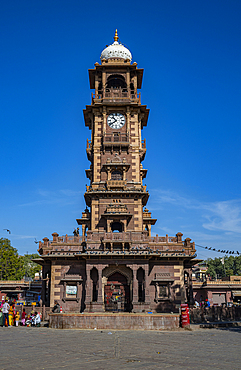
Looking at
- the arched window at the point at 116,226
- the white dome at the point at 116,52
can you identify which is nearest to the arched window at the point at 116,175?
the arched window at the point at 116,226

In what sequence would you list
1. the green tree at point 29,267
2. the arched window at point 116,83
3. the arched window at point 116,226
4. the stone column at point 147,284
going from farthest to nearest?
the green tree at point 29,267
the arched window at point 116,83
the arched window at point 116,226
the stone column at point 147,284

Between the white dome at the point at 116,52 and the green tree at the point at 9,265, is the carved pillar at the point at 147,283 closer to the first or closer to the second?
the white dome at the point at 116,52

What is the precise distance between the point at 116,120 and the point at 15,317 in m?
28.6

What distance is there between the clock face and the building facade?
0.14m

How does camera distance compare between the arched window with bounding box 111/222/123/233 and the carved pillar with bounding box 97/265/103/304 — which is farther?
the arched window with bounding box 111/222/123/233

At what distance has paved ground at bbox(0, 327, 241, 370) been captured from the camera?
1267 cm

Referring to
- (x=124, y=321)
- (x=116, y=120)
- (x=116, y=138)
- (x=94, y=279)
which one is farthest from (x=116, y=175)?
(x=124, y=321)

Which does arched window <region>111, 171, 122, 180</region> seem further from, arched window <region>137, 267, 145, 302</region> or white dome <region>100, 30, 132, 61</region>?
white dome <region>100, 30, 132, 61</region>

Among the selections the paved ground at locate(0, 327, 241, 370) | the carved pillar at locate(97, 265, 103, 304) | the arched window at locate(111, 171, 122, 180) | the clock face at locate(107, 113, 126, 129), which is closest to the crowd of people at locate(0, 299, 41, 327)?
the carved pillar at locate(97, 265, 103, 304)

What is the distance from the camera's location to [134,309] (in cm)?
3788

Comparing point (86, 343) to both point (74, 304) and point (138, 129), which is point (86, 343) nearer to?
point (74, 304)

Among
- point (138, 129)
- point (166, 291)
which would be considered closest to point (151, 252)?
point (166, 291)

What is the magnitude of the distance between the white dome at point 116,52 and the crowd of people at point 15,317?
3731cm

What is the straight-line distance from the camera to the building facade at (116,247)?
39.5 m
